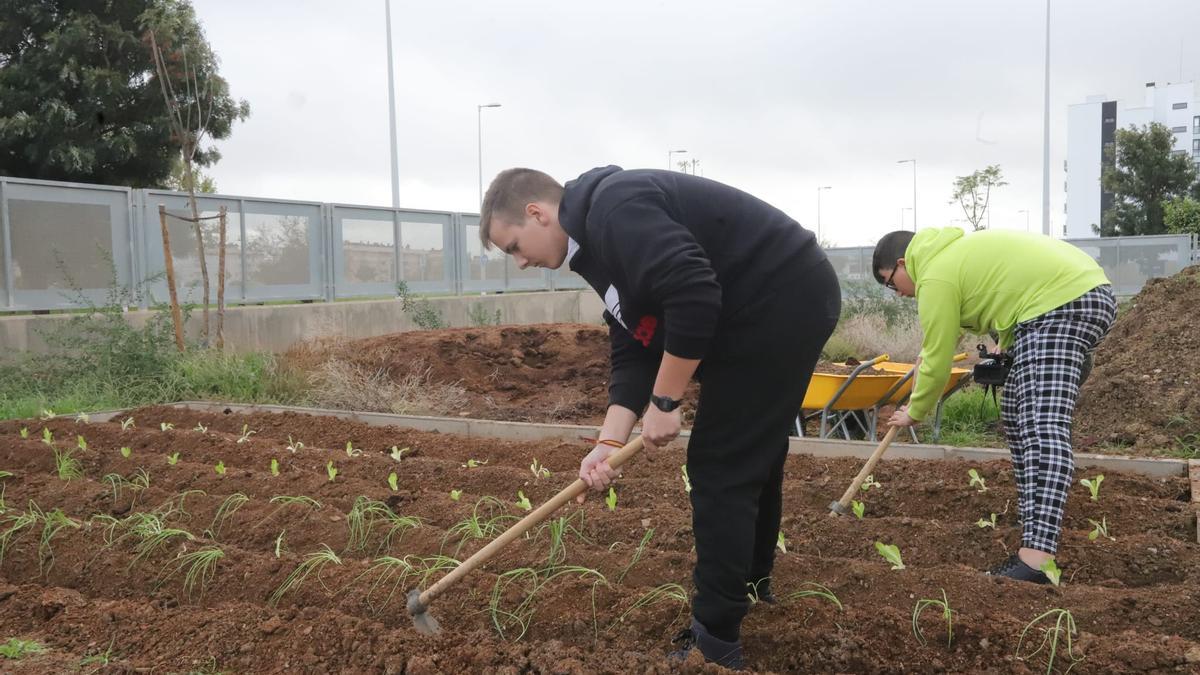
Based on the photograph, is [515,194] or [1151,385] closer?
[515,194]

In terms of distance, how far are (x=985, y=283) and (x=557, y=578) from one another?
6.75ft

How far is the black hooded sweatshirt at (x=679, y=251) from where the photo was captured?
7.70 feet

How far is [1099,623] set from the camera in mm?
2865

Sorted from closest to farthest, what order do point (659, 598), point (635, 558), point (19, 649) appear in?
point (19, 649) < point (659, 598) < point (635, 558)

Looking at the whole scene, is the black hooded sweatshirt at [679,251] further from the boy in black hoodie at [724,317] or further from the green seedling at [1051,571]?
the green seedling at [1051,571]

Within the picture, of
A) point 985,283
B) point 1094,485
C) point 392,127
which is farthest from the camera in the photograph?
point 392,127

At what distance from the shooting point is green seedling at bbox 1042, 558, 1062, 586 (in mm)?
3170

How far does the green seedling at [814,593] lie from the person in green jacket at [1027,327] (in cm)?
79

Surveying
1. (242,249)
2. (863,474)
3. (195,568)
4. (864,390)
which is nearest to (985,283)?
(863,474)

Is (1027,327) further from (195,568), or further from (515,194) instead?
(195,568)

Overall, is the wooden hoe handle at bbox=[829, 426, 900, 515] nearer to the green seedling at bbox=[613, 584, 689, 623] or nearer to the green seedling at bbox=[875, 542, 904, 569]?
the green seedling at bbox=[875, 542, 904, 569]

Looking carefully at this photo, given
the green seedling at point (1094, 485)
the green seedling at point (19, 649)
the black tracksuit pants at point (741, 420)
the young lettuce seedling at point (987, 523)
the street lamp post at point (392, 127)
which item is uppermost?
the street lamp post at point (392, 127)

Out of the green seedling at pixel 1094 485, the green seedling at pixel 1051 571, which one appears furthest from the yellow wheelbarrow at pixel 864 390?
the green seedling at pixel 1051 571

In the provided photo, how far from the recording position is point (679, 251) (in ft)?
7.68
